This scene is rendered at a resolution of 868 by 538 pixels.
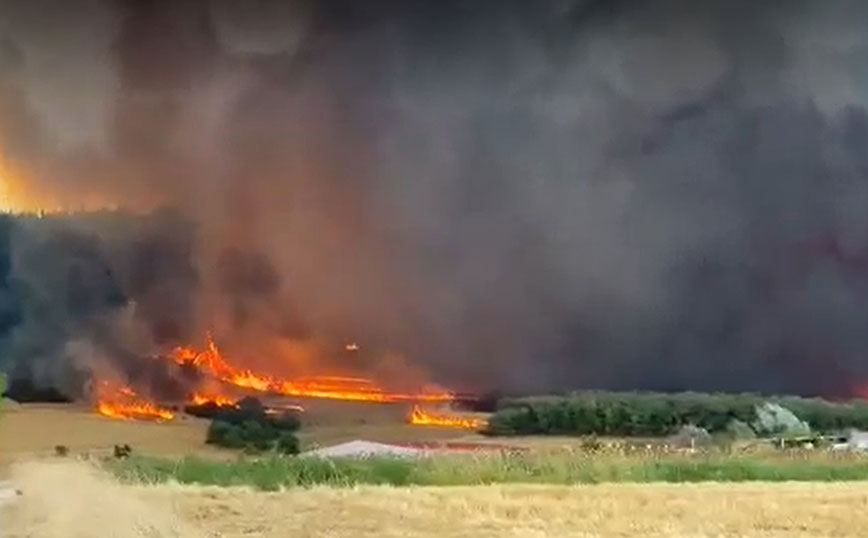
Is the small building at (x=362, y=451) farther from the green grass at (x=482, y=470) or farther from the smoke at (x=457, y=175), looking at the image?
the smoke at (x=457, y=175)

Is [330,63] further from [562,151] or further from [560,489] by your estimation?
[560,489]

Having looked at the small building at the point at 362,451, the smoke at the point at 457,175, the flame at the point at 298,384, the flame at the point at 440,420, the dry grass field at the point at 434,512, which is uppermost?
the smoke at the point at 457,175

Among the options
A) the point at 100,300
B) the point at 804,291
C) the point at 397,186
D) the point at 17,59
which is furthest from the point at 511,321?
the point at 17,59

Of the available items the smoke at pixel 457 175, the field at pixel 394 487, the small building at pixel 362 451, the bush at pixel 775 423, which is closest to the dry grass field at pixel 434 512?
the field at pixel 394 487

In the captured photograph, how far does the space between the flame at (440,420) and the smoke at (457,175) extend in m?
0.13

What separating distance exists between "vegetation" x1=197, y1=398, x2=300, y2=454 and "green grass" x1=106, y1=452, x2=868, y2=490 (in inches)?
4.5

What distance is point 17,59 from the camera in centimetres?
448

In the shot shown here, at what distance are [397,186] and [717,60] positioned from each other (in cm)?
112

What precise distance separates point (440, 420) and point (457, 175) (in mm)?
787

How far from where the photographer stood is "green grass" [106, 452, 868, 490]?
13.6ft

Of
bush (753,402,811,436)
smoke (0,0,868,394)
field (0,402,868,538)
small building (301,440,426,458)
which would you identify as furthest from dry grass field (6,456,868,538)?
smoke (0,0,868,394)

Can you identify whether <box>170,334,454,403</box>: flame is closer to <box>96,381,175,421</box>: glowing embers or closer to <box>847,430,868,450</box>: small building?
<box>96,381,175,421</box>: glowing embers

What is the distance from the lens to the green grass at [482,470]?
4133mm

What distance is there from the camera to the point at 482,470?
4180mm
